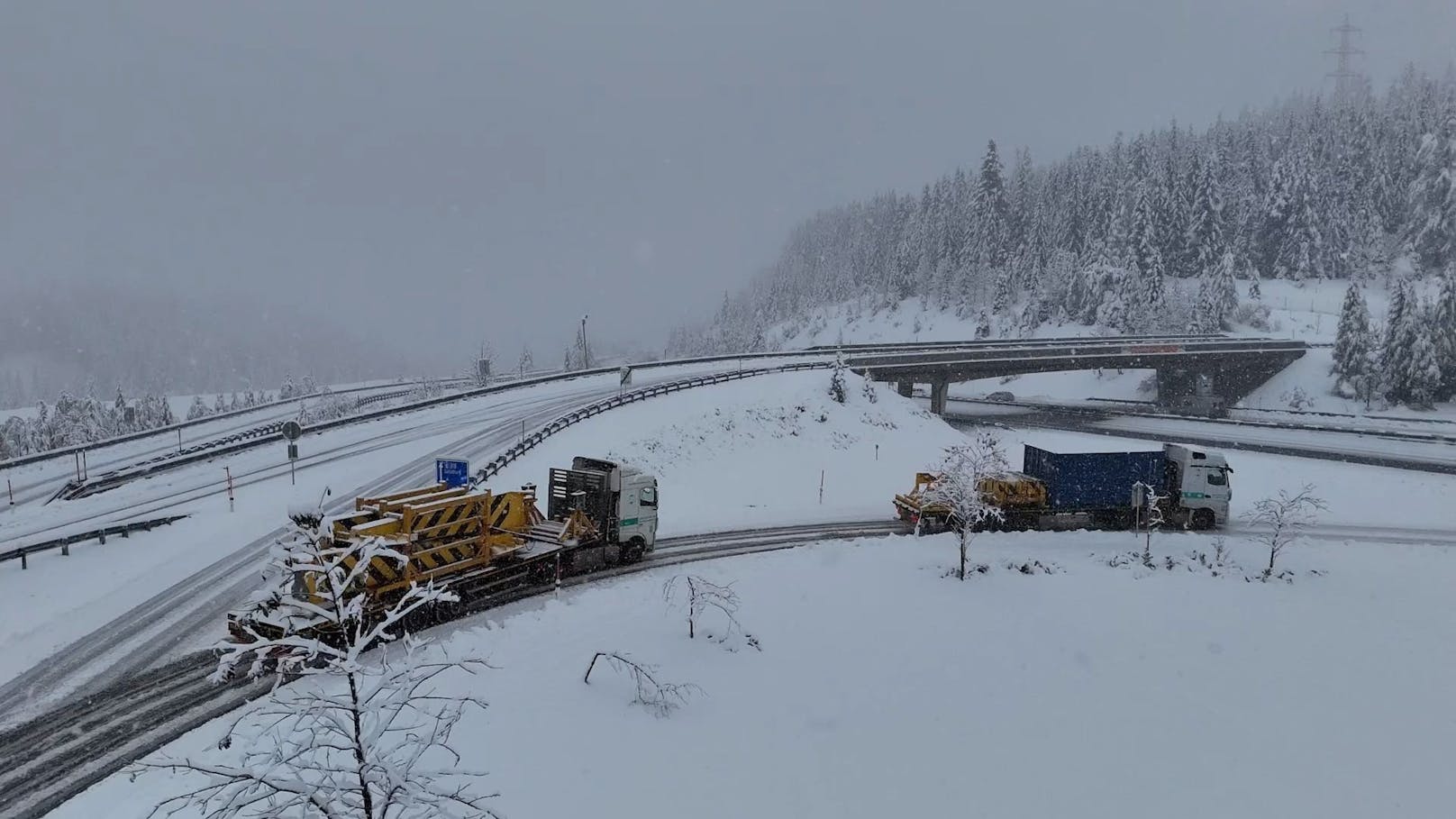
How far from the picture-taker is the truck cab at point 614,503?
23094 millimetres

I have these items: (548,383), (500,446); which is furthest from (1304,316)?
(500,446)

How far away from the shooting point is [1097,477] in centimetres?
2944

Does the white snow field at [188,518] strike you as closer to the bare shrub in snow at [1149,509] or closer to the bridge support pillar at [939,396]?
the bare shrub in snow at [1149,509]

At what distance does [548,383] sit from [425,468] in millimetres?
22452

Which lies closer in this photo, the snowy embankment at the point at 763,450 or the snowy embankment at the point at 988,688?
the snowy embankment at the point at 988,688

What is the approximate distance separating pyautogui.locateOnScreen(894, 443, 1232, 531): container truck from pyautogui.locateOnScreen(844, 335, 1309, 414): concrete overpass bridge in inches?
1011

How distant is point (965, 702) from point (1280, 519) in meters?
15.7

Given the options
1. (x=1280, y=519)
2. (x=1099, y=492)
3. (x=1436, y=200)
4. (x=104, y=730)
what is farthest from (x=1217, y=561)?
(x=1436, y=200)

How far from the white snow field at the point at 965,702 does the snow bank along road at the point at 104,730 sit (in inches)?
23.5

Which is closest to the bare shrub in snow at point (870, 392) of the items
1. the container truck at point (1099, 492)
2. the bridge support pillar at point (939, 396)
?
the bridge support pillar at point (939, 396)

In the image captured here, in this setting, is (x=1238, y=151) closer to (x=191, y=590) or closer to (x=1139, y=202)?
(x=1139, y=202)

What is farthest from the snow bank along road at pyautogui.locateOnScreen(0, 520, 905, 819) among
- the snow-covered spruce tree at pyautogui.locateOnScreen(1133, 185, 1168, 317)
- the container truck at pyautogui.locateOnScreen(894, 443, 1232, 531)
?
the snow-covered spruce tree at pyautogui.locateOnScreen(1133, 185, 1168, 317)

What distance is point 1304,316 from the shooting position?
90750mm

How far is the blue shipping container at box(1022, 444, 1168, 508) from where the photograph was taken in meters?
29.4
